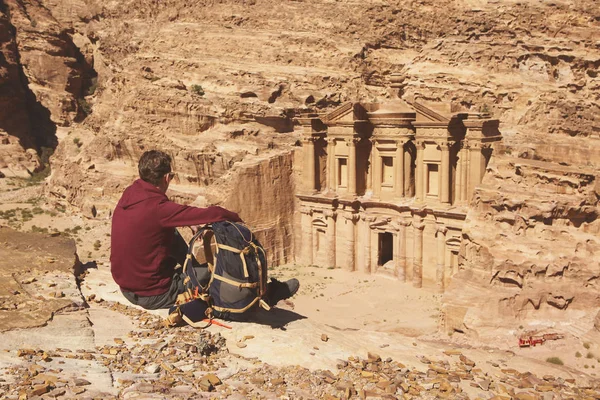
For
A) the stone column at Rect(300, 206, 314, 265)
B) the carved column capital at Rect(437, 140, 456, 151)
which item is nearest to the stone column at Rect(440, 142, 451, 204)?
the carved column capital at Rect(437, 140, 456, 151)

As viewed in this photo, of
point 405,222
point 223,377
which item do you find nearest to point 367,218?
point 405,222

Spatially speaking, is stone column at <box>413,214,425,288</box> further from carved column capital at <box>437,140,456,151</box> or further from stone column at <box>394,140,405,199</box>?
carved column capital at <box>437,140,456,151</box>

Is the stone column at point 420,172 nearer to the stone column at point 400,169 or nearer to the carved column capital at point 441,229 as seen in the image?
the stone column at point 400,169

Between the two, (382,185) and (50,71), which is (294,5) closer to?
(382,185)

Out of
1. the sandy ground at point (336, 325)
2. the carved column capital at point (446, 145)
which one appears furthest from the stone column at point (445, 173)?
the sandy ground at point (336, 325)

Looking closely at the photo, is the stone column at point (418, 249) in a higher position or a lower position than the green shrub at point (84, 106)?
lower

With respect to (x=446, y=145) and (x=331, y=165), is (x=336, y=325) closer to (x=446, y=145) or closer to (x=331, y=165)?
(x=446, y=145)
